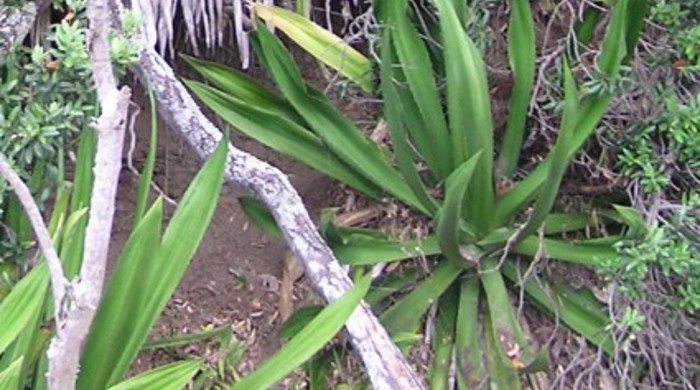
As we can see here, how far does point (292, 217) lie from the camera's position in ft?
7.48

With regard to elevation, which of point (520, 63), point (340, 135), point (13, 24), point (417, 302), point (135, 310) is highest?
point (13, 24)

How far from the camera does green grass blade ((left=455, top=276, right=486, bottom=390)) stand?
247cm

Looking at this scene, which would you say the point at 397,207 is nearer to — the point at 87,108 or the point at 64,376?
the point at 87,108

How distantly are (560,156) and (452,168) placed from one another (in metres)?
0.43

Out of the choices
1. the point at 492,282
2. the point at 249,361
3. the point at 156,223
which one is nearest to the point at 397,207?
the point at 492,282

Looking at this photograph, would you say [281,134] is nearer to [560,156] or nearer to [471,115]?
[471,115]

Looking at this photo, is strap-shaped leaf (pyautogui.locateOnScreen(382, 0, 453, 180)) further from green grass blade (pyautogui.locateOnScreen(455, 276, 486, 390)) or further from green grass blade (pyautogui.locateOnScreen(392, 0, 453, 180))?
green grass blade (pyautogui.locateOnScreen(455, 276, 486, 390))

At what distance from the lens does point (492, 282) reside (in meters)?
2.54

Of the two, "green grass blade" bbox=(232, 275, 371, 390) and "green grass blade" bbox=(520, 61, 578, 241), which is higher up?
"green grass blade" bbox=(520, 61, 578, 241)

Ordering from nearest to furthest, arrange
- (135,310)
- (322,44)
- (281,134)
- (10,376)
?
(10,376)
(135,310)
(281,134)
(322,44)

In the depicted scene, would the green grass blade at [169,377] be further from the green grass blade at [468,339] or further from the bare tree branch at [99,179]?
the green grass blade at [468,339]

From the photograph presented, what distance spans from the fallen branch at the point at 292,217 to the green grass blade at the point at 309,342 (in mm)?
159

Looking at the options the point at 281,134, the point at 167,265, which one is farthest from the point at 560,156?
the point at 167,265

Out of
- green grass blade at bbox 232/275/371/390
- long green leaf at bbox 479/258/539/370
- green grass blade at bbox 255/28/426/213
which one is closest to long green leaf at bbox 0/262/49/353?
green grass blade at bbox 232/275/371/390
